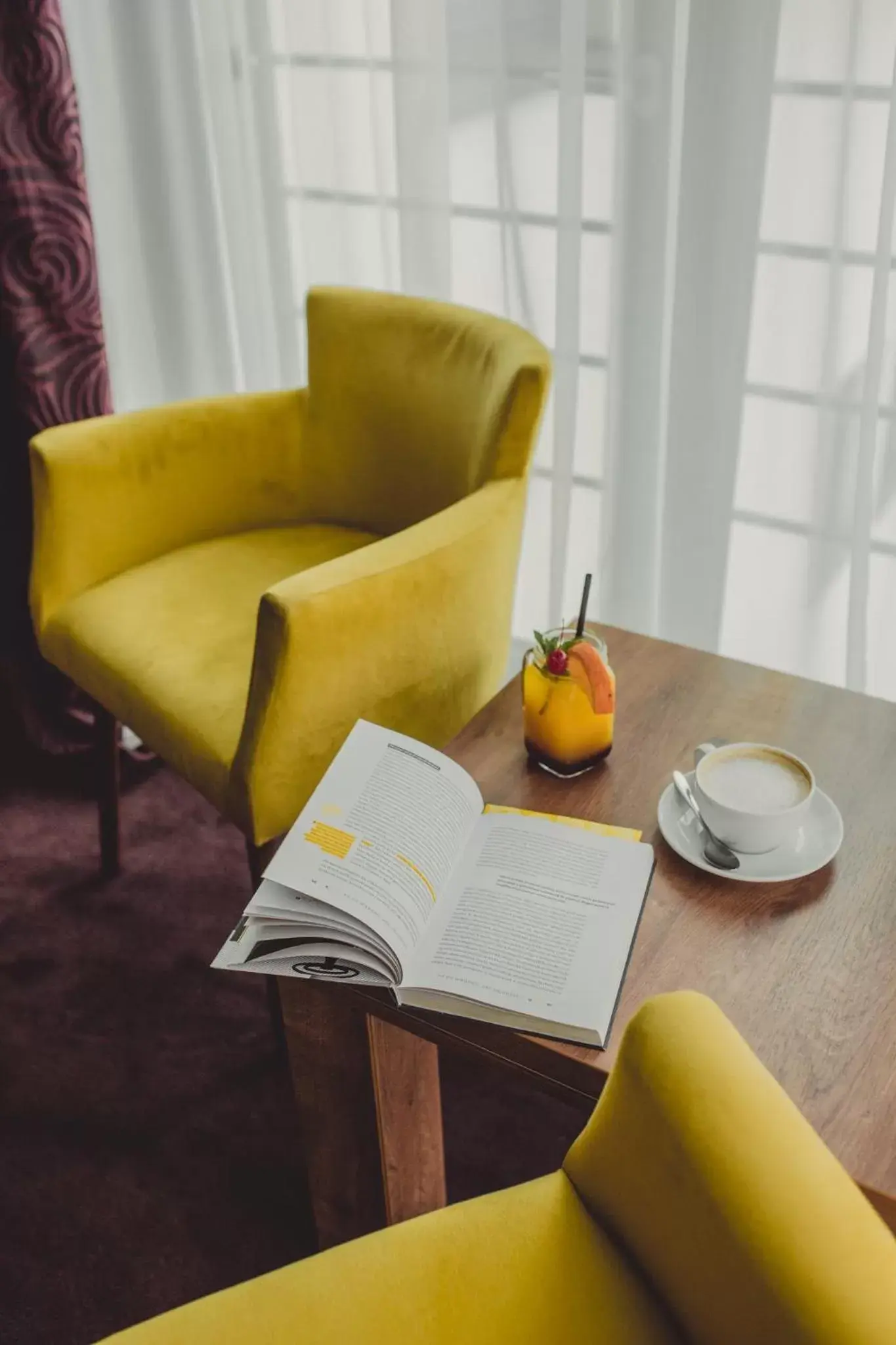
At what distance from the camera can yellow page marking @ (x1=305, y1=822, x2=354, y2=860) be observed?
1.05 metres

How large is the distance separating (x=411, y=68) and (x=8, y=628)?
1.17 metres

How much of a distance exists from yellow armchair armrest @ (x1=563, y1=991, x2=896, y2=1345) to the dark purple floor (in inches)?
26.0

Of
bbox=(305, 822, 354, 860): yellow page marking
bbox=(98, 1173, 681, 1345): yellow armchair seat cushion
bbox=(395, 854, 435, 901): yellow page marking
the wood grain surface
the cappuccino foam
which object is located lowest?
bbox=(98, 1173, 681, 1345): yellow armchair seat cushion

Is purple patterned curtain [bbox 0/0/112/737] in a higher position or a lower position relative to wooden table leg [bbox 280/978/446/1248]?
higher

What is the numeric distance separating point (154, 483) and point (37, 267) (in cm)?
45

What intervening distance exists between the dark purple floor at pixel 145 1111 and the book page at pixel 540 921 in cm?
57

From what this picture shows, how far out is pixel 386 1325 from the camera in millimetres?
858

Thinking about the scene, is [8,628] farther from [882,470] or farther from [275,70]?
[882,470]

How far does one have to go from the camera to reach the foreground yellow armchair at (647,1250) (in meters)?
0.71

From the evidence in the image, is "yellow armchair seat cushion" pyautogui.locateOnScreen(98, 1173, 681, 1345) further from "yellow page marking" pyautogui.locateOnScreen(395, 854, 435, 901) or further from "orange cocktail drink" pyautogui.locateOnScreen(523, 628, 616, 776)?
"orange cocktail drink" pyautogui.locateOnScreen(523, 628, 616, 776)

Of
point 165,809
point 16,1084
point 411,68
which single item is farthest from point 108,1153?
point 411,68

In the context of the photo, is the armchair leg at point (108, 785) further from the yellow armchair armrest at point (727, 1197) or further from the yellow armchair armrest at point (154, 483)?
the yellow armchair armrest at point (727, 1197)

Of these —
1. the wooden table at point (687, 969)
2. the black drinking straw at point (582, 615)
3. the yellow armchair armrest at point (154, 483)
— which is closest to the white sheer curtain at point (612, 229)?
the yellow armchair armrest at point (154, 483)

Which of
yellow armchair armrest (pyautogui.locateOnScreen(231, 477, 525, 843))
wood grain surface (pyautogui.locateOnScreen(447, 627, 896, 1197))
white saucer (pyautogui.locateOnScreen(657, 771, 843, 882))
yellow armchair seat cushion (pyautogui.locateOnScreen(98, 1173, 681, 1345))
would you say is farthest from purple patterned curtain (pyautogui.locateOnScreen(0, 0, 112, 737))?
yellow armchair seat cushion (pyautogui.locateOnScreen(98, 1173, 681, 1345))
